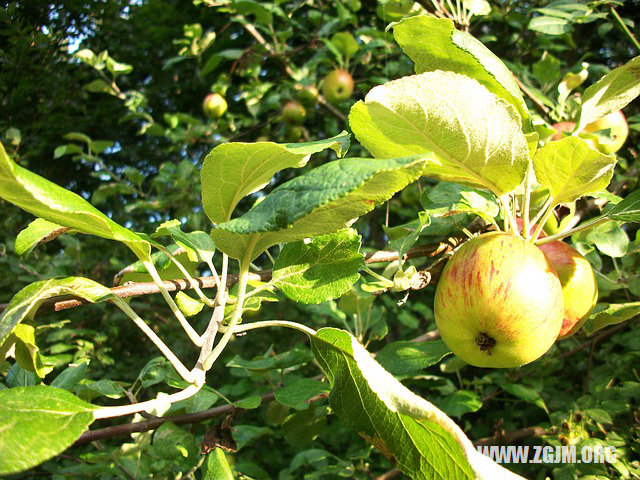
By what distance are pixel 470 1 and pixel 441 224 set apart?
950mm

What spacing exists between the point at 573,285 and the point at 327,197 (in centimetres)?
56

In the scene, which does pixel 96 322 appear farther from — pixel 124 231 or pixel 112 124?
pixel 124 231

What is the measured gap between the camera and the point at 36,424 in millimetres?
513

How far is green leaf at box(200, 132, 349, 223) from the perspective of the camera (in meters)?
0.62

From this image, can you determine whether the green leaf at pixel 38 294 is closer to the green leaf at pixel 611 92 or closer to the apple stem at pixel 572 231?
the apple stem at pixel 572 231

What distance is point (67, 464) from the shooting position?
165cm

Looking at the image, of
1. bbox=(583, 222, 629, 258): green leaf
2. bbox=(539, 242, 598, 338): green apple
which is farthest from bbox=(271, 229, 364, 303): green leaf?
bbox=(583, 222, 629, 258): green leaf

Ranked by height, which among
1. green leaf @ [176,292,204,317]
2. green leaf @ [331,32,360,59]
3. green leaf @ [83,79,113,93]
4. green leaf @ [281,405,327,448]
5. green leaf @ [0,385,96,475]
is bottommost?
green leaf @ [281,405,327,448]

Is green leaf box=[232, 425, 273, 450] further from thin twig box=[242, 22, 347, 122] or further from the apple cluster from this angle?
thin twig box=[242, 22, 347, 122]

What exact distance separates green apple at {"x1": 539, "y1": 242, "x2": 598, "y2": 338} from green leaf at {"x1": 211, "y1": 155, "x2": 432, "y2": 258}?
44 cm

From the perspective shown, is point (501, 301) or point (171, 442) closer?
point (501, 301)

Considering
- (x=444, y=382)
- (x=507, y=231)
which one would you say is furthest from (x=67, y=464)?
(x=507, y=231)

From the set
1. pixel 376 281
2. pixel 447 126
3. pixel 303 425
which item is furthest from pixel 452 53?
pixel 303 425

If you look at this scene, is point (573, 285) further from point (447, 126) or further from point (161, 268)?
point (161, 268)
